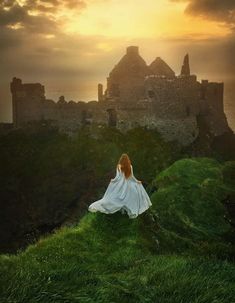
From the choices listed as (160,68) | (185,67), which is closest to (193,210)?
(185,67)

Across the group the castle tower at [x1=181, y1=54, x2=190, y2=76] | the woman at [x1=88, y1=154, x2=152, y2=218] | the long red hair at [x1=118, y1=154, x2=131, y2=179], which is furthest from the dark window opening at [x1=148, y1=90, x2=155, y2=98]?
the long red hair at [x1=118, y1=154, x2=131, y2=179]

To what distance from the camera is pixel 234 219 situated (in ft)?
66.2

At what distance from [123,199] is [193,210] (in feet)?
23.2

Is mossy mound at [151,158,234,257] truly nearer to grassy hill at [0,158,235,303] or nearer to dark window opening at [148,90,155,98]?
grassy hill at [0,158,235,303]

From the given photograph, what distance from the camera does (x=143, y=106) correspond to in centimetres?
4469

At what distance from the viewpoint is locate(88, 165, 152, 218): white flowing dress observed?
13695 mm

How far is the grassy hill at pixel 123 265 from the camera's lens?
26.5ft

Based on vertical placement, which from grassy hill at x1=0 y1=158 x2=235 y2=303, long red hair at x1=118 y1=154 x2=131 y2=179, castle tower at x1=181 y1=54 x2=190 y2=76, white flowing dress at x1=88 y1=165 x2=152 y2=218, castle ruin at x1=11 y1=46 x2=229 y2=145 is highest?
castle tower at x1=181 y1=54 x2=190 y2=76

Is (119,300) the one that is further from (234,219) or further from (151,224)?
(234,219)

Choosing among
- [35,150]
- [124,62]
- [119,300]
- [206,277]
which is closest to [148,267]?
[206,277]

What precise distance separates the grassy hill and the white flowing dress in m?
0.23

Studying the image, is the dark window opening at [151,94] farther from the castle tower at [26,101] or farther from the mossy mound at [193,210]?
the mossy mound at [193,210]

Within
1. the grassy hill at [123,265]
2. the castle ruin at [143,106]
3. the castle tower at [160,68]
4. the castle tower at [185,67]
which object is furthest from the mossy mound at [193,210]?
the castle tower at [160,68]

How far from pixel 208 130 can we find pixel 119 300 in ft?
129
